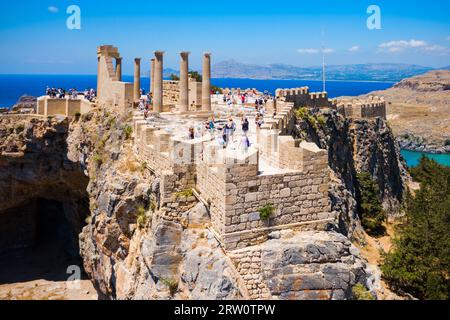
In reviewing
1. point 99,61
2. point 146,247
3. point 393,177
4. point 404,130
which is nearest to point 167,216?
point 146,247

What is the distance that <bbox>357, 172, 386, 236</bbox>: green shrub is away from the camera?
35062 millimetres

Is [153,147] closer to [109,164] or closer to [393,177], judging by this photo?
[109,164]

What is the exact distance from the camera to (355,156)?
4147 centimetres

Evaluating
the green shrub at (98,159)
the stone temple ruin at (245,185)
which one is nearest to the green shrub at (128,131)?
the stone temple ruin at (245,185)

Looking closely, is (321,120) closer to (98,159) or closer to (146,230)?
(98,159)

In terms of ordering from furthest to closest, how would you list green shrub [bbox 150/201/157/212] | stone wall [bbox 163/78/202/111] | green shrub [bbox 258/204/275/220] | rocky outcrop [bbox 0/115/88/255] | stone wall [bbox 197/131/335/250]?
rocky outcrop [bbox 0/115/88/255] → stone wall [bbox 163/78/202/111] → green shrub [bbox 150/201/157/212] → green shrub [bbox 258/204/275/220] → stone wall [bbox 197/131/335/250]

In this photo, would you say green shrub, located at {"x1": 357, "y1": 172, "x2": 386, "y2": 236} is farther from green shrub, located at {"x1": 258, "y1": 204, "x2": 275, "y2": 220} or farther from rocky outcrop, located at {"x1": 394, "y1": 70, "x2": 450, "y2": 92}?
rocky outcrop, located at {"x1": 394, "y1": 70, "x2": 450, "y2": 92}

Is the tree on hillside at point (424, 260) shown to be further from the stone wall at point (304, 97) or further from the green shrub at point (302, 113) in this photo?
the stone wall at point (304, 97)

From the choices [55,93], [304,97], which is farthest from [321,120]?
[55,93]

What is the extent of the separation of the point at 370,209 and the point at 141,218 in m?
22.8

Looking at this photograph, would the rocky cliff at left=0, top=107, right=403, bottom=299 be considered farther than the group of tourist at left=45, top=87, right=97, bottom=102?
No

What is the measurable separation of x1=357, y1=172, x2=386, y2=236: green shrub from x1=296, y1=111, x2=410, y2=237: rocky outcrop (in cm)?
59

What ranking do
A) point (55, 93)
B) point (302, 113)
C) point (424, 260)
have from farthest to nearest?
point (55, 93) → point (302, 113) → point (424, 260)

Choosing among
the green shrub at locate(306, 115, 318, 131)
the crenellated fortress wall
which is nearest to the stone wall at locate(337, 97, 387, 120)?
the crenellated fortress wall
